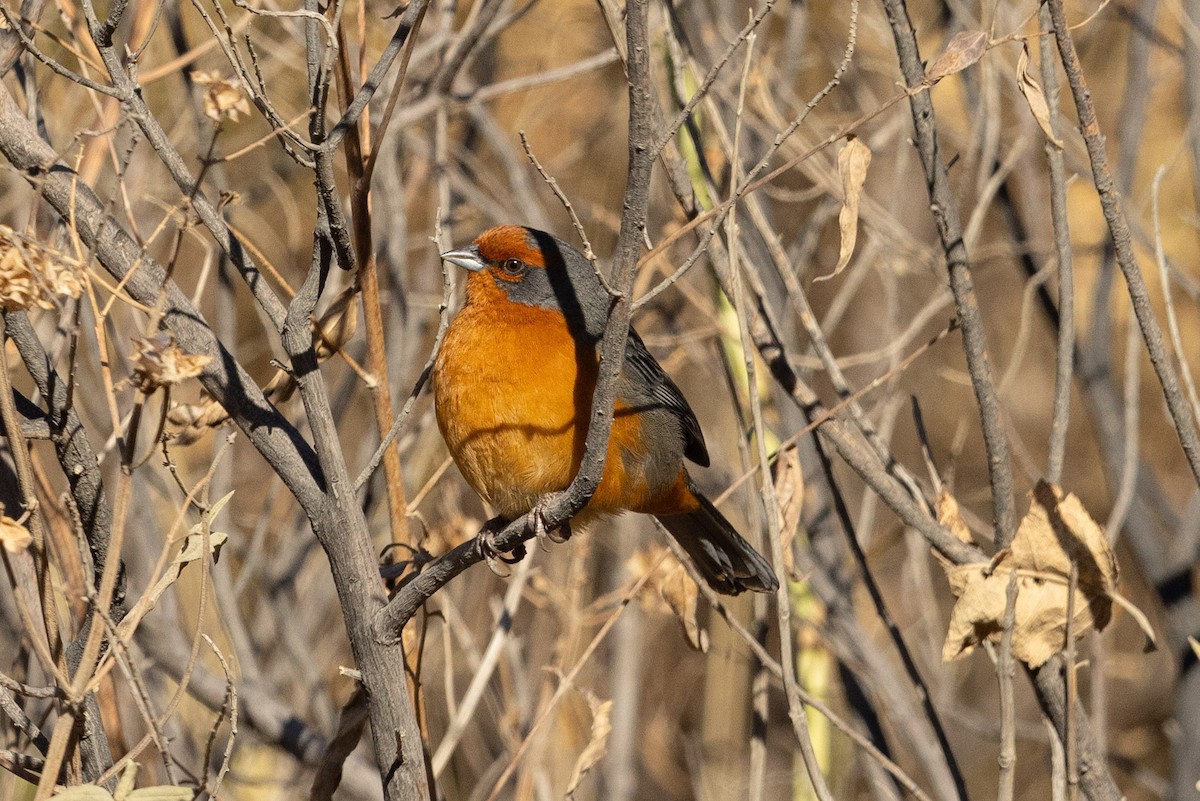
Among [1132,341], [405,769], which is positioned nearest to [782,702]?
[1132,341]

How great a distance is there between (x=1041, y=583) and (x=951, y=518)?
0.40 meters

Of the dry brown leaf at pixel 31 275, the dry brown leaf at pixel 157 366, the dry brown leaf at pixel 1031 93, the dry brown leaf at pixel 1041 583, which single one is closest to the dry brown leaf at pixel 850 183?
the dry brown leaf at pixel 1031 93

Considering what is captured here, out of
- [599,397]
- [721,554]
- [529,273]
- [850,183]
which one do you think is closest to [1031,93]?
[850,183]

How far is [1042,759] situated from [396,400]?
18.9ft

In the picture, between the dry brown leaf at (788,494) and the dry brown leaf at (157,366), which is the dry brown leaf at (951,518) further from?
the dry brown leaf at (157,366)

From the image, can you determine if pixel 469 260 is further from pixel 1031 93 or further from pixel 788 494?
pixel 1031 93

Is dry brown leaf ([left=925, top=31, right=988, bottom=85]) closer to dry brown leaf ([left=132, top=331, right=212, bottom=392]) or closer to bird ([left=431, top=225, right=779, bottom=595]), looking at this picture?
bird ([left=431, top=225, right=779, bottom=595])

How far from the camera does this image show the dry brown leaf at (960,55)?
8.60 ft

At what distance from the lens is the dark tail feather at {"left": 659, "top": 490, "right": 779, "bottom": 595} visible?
14.5 feet

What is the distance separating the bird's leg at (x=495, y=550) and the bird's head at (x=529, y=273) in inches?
28.8

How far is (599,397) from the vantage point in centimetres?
256

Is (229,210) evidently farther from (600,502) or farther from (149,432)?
(600,502)

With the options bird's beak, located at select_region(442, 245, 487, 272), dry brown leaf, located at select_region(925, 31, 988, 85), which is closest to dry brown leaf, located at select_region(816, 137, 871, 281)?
dry brown leaf, located at select_region(925, 31, 988, 85)

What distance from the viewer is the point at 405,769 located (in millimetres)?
2750
